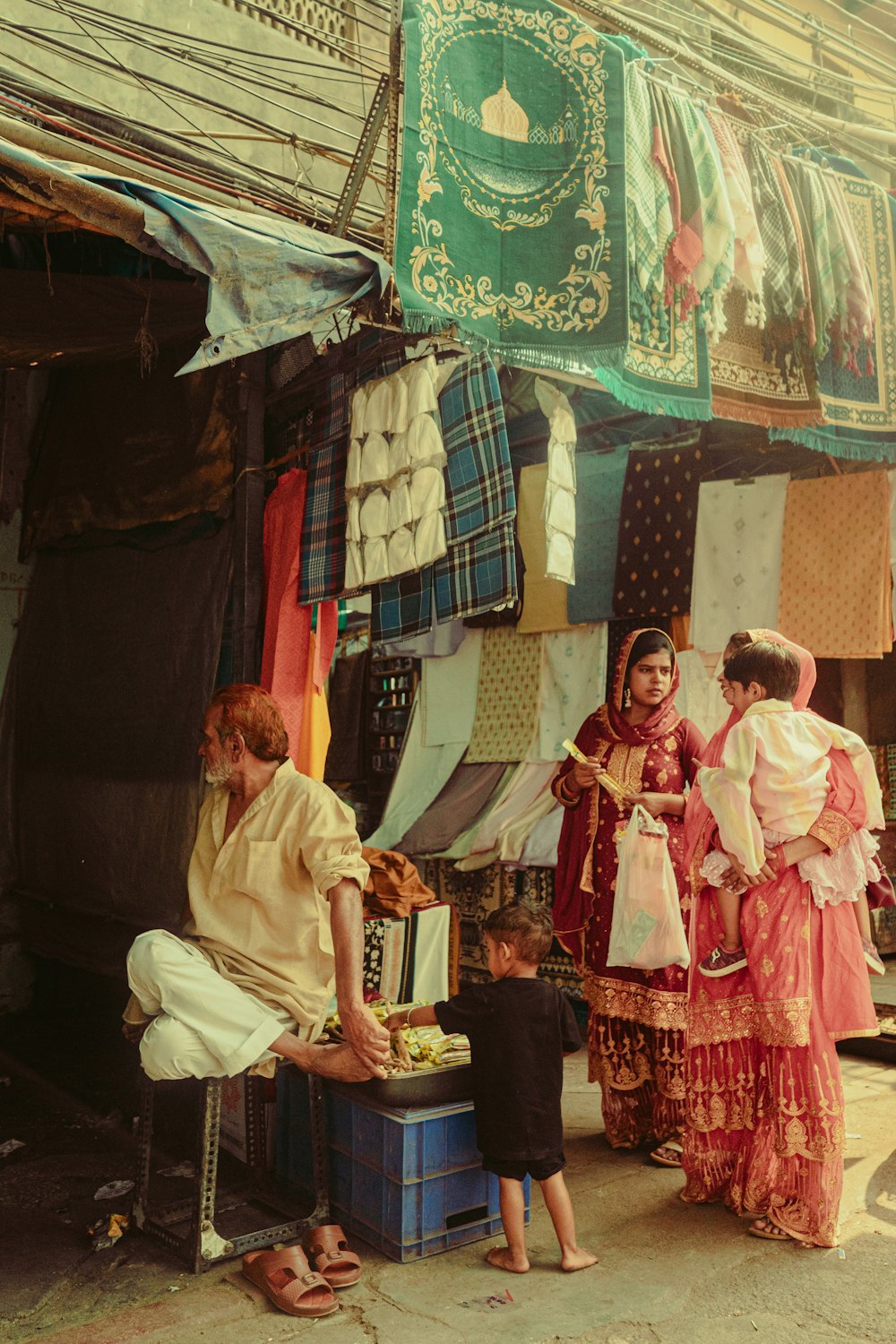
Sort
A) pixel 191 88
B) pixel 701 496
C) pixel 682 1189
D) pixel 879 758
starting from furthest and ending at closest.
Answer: pixel 191 88 → pixel 879 758 → pixel 701 496 → pixel 682 1189

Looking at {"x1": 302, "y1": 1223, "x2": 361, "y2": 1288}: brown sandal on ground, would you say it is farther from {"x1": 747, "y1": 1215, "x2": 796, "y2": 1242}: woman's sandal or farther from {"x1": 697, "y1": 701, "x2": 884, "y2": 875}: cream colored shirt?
{"x1": 697, "y1": 701, "x2": 884, "y2": 875}: cream colored shirt

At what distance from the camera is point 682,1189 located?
12.2 ft

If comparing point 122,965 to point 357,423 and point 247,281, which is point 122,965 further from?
point 247,281

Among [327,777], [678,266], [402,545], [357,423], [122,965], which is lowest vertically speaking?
[122,965]

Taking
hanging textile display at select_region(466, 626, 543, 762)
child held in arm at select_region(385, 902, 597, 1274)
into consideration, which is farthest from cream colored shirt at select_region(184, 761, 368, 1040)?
hanging textile display at select_region(466, 626, 543, 762)

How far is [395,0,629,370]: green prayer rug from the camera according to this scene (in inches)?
144

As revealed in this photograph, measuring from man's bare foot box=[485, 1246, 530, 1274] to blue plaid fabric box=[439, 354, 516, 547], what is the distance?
2283 millimetres

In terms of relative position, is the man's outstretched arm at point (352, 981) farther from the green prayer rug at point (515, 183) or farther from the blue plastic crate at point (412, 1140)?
the green prayer rug at point (515, 183)

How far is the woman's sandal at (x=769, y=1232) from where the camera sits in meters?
3.34

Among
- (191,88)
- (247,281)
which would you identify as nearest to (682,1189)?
(247,281)

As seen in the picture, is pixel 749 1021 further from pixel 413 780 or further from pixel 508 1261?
pixel 413 780

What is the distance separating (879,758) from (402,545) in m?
4.24

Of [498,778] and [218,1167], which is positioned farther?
[498,778]

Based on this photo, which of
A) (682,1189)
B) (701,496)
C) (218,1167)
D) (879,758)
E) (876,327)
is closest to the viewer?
(682,1189)
